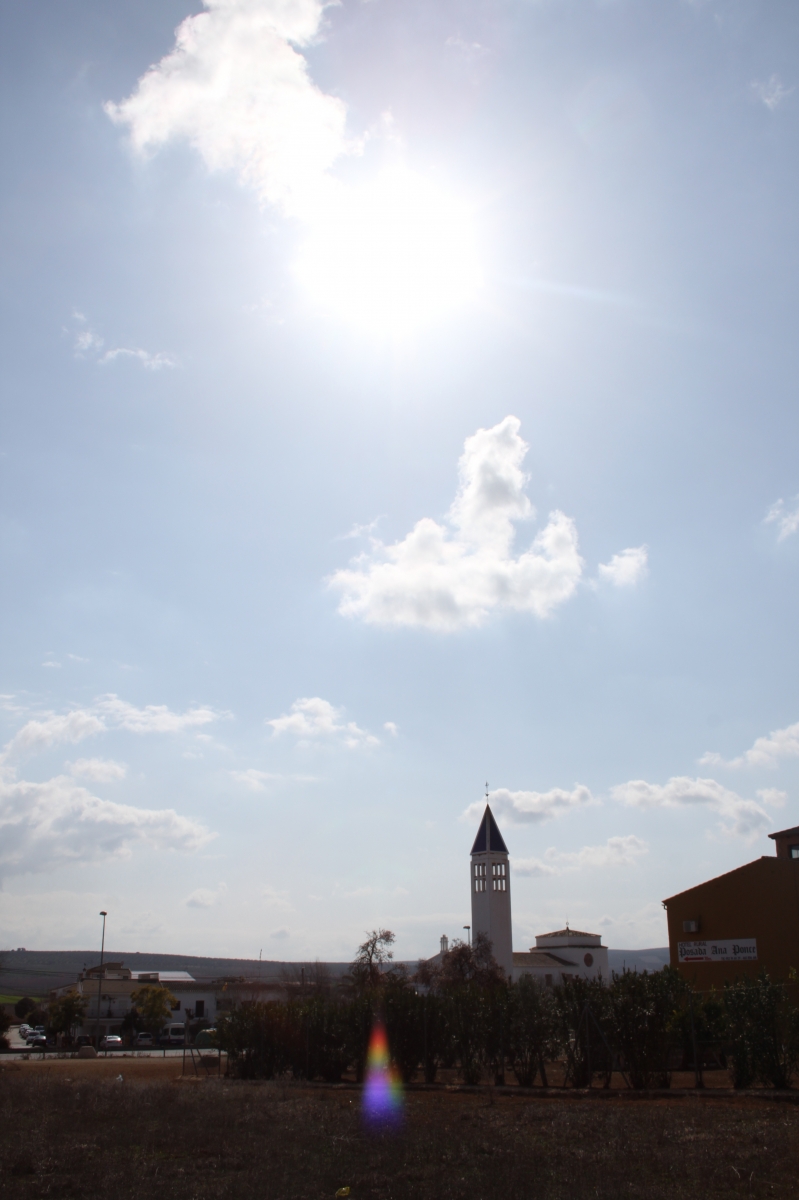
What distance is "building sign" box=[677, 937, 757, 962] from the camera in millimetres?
33188

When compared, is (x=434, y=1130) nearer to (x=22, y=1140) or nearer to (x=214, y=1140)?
(x=214, y=1140)

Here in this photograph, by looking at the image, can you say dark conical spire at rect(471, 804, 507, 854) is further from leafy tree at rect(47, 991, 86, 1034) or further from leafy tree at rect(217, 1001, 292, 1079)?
leafy tree at rect(217, 1001, 292, 1079)

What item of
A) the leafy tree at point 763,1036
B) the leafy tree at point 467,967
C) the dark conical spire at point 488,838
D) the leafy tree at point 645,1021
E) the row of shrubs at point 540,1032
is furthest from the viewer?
the dark conical spire at point 488,838

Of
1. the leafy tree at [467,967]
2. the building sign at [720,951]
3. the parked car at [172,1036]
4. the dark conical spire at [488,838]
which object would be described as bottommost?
the parked car at [172,1036]

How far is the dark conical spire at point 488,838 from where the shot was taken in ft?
315

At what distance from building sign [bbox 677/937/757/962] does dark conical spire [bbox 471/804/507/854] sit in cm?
6125

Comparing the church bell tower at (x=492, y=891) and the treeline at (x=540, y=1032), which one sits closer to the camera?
the treeline at (x=540, y=1032)

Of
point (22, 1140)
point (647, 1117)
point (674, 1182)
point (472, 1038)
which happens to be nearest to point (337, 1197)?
point (674, 1182)

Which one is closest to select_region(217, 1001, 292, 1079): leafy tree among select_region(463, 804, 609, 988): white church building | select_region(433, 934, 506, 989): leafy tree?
select_region(433, 934, 506, 989): leafy tree

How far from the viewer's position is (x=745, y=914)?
3353 cm

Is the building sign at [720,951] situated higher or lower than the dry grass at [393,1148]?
higher

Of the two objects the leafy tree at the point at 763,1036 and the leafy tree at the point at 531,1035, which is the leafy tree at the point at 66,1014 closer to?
the leafy tree at the point at 531,1035

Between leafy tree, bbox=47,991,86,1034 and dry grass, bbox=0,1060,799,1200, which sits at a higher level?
dry grass, bbox=0,1060,799,1200

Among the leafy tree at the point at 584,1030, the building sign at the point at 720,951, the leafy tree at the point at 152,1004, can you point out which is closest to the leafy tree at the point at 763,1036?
the leafy tree at the point at 584,1030
